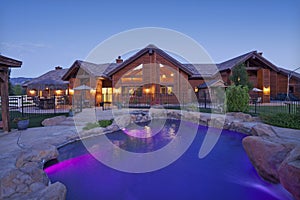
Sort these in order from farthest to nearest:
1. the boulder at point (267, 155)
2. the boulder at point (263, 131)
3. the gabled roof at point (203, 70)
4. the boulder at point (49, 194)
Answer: the gabled roof at point (203, 70)
the boulder at point (263, 131)
the boulder at point (267, 155)
the boulder at point (49, 194)

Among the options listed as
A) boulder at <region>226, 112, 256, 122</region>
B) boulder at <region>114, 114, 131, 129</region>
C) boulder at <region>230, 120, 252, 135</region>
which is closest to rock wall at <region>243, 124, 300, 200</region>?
boulder at <region>230, 120, 252, 135</region>

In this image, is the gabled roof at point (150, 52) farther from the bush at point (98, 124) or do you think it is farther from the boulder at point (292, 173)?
the boulder at point (292, 173)

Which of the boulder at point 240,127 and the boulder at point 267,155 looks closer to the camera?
the boulder at point 267,155

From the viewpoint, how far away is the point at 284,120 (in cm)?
870

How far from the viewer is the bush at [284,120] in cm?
823

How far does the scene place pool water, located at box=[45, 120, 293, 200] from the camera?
15.3ft

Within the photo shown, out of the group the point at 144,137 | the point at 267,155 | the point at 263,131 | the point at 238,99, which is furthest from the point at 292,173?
the point at 238,99

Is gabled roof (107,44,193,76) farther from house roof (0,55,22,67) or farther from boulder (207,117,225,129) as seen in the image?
house roof (0,55,22,67)

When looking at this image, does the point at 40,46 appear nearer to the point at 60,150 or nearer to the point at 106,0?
the point at 106,0

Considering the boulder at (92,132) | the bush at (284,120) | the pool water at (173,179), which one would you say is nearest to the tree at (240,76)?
the bush at (284,120)

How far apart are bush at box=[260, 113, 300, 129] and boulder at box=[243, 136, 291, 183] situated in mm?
4575

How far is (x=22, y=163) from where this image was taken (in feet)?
14.9

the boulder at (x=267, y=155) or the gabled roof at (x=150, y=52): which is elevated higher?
the gabled roof at (x=150, y=52)

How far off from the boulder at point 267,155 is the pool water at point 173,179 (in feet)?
0.93
